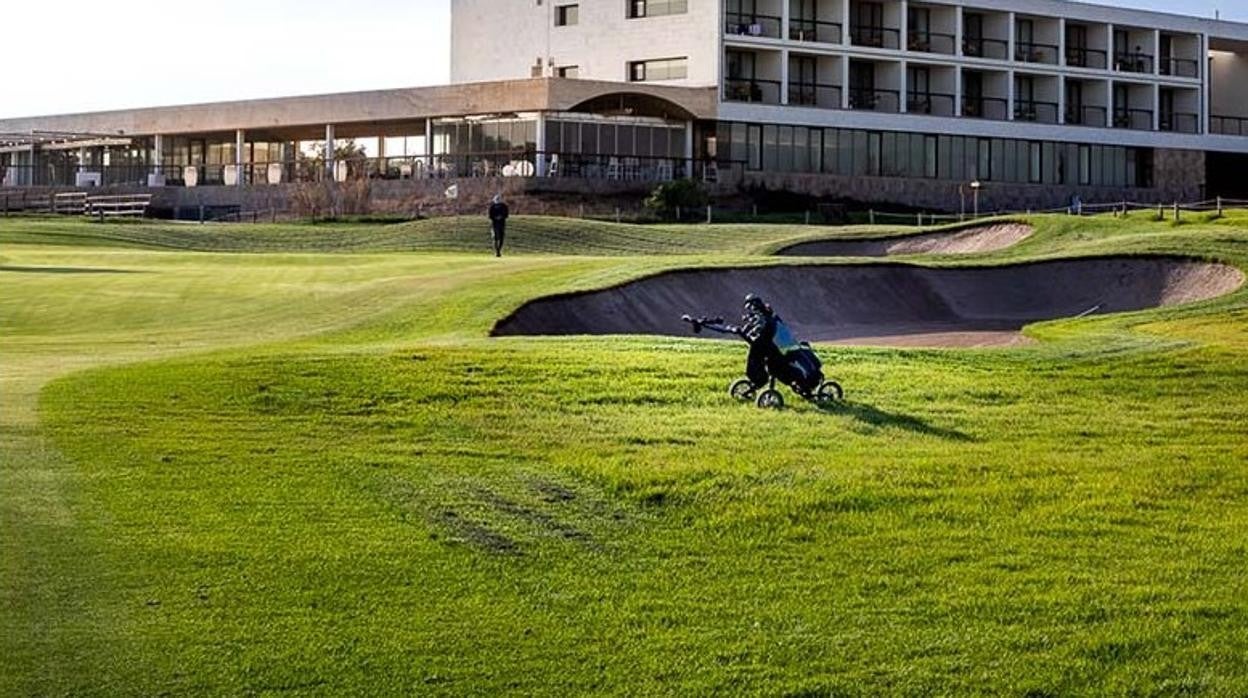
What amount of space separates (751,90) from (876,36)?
8790 millimetres

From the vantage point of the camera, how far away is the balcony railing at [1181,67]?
10281 cm

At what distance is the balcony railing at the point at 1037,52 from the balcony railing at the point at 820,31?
12.1 meters

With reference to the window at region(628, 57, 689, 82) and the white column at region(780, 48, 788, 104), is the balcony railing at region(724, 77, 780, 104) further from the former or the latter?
the window at region(628, 57, 689, 82)

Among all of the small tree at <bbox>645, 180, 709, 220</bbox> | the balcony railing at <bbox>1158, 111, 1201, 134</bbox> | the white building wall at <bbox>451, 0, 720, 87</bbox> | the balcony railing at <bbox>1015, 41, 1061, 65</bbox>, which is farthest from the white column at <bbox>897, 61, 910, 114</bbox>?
the small tree at <bbox>645, 180, 709, 220</bbox>

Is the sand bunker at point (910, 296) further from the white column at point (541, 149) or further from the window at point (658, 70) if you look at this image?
the window at point (658, 70)

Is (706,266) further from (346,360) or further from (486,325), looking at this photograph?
(346,360)

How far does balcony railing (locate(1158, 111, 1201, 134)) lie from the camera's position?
102500mm

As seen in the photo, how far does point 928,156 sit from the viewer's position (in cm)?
9094

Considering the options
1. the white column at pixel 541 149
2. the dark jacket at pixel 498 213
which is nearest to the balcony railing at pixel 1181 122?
the white column at pixel 541 149

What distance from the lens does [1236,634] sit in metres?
11.5

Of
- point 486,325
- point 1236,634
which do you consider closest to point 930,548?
point 1236,634

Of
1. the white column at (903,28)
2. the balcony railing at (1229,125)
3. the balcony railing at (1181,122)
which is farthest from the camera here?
the balcony railing at (1229,125)

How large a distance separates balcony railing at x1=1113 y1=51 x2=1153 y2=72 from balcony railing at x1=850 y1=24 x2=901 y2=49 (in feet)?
50.0

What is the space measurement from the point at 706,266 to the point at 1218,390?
16.8m
